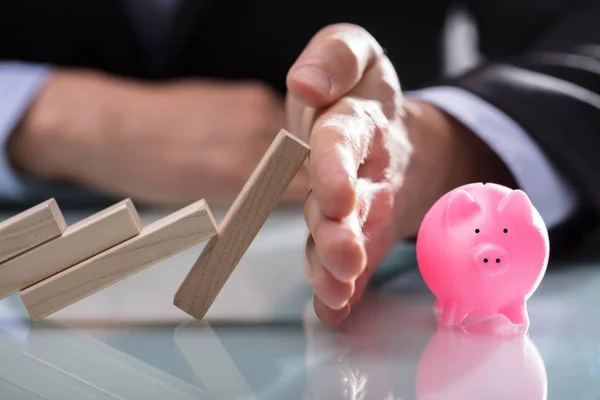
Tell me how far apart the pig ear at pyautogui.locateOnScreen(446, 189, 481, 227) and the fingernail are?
118mm

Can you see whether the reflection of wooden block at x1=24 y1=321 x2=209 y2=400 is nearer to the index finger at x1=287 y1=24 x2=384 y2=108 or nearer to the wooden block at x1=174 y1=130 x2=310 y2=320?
the wooden block at x1=174 y1=130 x2=310 y2=320

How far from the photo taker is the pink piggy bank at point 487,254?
0.47 metres

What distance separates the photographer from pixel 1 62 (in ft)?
3.75

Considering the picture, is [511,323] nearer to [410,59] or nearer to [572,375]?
[572,375]

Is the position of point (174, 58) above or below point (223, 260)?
below

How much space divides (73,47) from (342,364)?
2.95 ft

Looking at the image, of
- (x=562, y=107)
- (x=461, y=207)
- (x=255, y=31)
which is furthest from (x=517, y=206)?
(x=255, y=31)

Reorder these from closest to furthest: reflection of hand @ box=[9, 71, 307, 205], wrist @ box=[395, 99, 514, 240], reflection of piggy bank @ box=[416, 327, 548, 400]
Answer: reflection of piggy bank @ box=[416, 327, 548, 400] < wrist @ box=[395, 99, 514, 240] < reflection of hand @ box=[9, 71, 307, 205]

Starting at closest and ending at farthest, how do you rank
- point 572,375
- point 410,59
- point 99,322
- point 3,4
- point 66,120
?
point 572,375 < point 99,322 < point 66,120 < point 3,4 < point 410,59

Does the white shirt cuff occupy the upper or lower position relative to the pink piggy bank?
lower

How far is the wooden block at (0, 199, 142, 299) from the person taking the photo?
1.53ft

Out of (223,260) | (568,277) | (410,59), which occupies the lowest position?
(410,59)

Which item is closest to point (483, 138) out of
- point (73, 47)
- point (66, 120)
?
point (66, 120)

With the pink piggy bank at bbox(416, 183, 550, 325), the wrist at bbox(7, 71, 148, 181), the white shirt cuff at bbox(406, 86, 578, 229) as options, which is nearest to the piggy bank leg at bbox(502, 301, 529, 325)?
the pink piggy bank at bbox(416, 183, 550, 325)
